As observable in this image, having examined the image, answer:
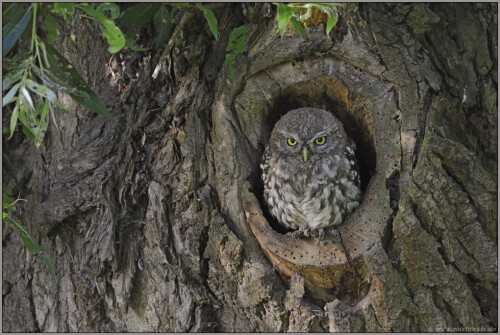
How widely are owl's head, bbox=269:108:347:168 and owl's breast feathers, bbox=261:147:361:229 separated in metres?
0.04

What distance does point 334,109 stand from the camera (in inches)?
128

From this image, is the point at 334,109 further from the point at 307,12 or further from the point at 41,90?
the point at 41,90

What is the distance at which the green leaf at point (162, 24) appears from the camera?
259 cm

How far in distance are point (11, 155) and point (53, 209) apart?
0.53 m

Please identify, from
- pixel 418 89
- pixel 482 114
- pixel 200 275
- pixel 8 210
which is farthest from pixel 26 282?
pixel 482 114

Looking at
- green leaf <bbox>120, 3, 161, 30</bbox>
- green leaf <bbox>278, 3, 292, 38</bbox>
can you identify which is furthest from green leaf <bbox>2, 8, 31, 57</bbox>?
green leaf <bbox>278, 3, 292, 38</bbox>

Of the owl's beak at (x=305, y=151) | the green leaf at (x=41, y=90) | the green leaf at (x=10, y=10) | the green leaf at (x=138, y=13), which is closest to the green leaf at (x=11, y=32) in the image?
the green leaf at (x=10, y=10)

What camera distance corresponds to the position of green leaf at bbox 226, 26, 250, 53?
2748 millimetres

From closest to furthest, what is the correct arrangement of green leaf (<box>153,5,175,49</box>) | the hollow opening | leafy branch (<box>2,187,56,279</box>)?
leafy branch (<box>2,187,56,279</box>)
green leaf (<box>153,5,175,49</box>)
the hollow opening

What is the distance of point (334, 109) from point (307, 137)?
289 mm

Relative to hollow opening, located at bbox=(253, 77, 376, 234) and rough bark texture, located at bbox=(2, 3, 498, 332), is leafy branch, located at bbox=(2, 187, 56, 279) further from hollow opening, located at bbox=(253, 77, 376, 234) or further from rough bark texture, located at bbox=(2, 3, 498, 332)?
hollow opening, located at bbox=(253, 77, 376, 234)

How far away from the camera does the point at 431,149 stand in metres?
2.51

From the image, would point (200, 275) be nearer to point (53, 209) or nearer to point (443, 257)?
point (53, 209)

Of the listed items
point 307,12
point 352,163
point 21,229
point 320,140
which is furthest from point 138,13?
point 352,163
